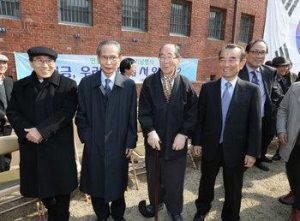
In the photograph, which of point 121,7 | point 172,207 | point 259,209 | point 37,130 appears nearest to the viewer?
point 37,130

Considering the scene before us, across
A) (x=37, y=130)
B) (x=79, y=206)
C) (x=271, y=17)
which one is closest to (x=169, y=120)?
(x=37, y=130)

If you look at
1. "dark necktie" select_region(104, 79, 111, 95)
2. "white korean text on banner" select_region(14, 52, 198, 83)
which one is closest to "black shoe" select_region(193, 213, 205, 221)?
"dark necktie" select_region(104, 79, 111, 95)

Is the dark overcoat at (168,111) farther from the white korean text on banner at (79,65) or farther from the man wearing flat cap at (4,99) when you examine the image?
the white korean text on banner at (79,65)

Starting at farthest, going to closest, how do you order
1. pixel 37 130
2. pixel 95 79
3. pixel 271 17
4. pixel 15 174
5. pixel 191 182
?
pixel 271 17 < pixel 191 182 < pixel 15 174 < pixel 95 79 < pixel 37 130

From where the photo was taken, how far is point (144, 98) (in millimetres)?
2871

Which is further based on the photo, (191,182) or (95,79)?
(191,182)

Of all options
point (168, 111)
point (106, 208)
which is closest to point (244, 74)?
point (168, 111)

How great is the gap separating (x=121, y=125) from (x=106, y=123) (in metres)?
0.16

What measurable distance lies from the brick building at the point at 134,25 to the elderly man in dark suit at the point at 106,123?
6295 millimetres

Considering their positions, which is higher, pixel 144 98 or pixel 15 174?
pixel 144 98

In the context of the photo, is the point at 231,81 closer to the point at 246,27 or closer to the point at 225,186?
the point at 225,186

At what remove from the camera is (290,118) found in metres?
3.17

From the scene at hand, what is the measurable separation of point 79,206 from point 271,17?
10275 millimetres

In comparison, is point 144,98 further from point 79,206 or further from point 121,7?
point 121,7
